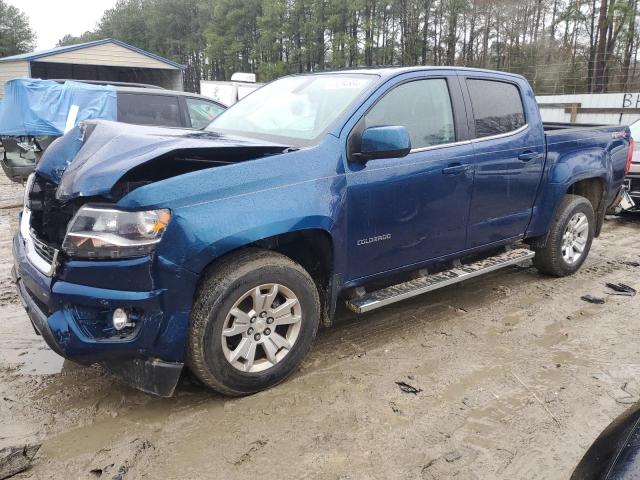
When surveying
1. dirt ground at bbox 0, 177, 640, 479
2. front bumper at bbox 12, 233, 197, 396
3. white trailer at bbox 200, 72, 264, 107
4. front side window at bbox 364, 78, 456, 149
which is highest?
white trailer at bbox 200, 72, 264, 107

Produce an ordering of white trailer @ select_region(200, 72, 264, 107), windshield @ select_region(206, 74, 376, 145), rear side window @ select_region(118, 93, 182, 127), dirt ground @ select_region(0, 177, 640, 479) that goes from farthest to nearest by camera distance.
Result: white trailer @ select_region(200, 72, 264, 107) → rear side window @ select_region(118, 93, 182, 127) → windshield @ select_region(206, 74, 376, 145) → dirt ground @ select_region(0, 177, 640, 479)

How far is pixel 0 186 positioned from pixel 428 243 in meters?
10.4

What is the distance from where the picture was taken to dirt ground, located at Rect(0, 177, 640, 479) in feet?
8.18

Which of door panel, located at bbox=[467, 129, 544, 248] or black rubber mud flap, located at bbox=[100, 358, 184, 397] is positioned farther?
door panel, located at bbox=[467, 129, 544, 248]

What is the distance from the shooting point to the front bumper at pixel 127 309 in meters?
2.53

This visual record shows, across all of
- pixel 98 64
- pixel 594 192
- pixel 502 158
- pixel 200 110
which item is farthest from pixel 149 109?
pixel 98 64

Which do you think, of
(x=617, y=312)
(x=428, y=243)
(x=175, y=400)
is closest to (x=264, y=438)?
(x=175, y=400)

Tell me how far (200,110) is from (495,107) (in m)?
5.08

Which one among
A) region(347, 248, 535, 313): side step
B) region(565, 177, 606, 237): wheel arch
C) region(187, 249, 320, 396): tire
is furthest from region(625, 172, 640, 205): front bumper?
region(187, 249, 320, 396): tire

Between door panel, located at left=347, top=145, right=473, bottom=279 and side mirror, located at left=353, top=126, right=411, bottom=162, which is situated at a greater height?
side mirror, located at left=353, top=126, right=411, bottom=162

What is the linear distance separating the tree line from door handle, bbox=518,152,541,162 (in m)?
20.7

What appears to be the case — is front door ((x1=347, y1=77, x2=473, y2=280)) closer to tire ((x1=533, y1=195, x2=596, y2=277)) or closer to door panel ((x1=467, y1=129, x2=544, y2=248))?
door panel ((x1=467, y1=129, x2=544, y2=248))

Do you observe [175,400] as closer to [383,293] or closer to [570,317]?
[383,293]

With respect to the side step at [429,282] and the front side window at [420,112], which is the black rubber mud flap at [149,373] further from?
the front side window at [420,112]
